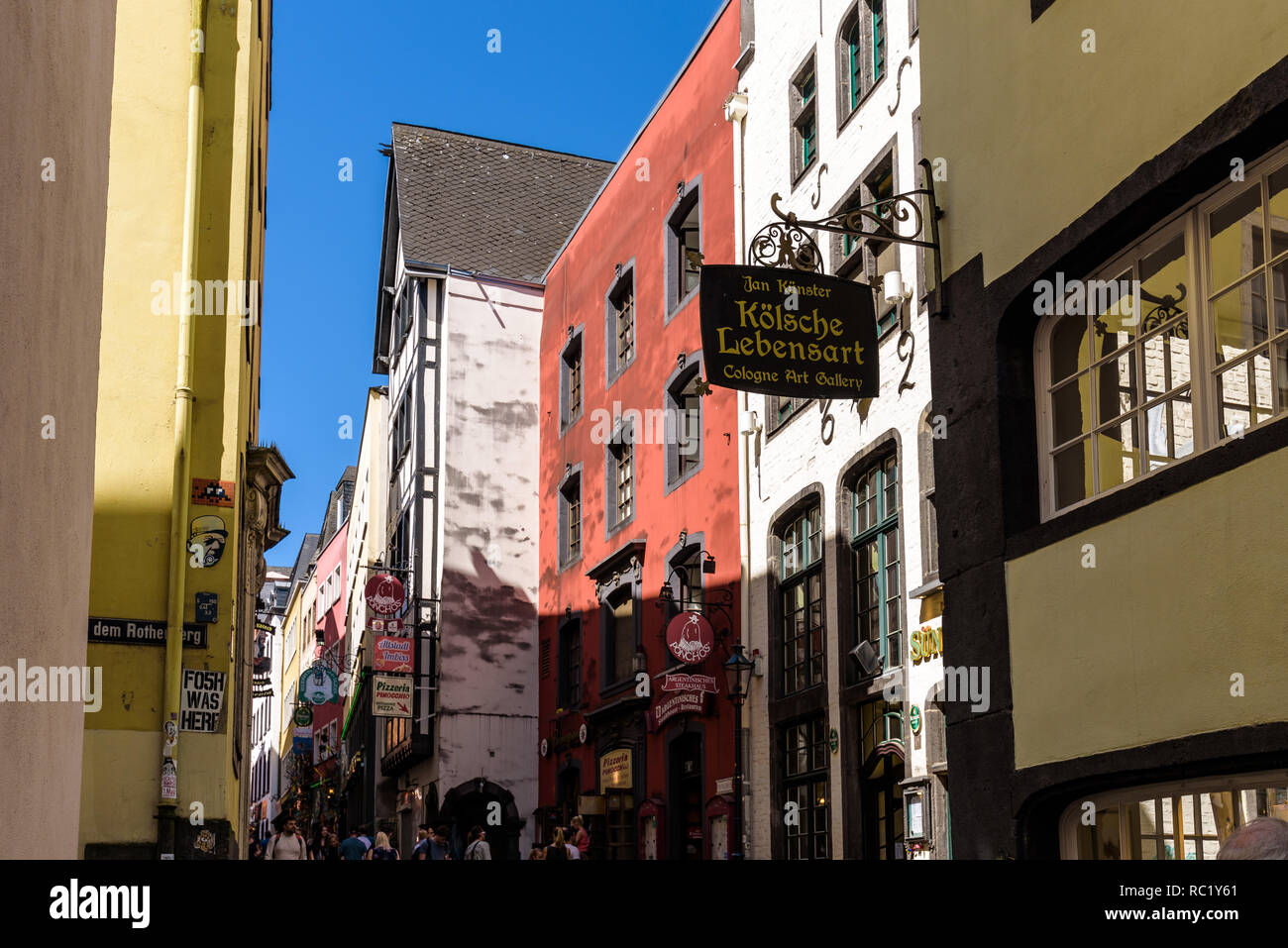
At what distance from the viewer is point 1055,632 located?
25.6 feet

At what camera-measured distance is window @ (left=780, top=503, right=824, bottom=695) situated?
18234 millimetres

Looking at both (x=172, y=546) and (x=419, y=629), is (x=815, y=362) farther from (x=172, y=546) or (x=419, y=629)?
(x=419, y=629)

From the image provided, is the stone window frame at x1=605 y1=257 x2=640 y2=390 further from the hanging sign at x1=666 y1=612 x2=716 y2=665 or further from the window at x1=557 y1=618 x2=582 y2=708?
the hanging sign at x1=666 y1=612 x2=716 y2=665

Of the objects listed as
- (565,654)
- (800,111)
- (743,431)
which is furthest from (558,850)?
(565,654)

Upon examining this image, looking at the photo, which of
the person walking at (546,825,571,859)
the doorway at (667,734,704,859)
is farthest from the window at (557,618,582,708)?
the person walking at (546,825,571,859)

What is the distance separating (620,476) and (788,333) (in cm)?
1616

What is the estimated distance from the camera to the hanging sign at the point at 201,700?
14.9 m

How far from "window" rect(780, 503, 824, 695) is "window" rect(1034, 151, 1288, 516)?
996cm

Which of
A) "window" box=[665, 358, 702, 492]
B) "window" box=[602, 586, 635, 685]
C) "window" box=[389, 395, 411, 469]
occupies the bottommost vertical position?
"window" box=[602, 586, 635, 685]

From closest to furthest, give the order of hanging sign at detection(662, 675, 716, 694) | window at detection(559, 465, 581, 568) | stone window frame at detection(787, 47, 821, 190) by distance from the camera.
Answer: stone window frame at detection(787, 47, 821, 190) → hanging sign at detection(662, 675, 716, 694) → window at detection(559, 465, 581, 568)

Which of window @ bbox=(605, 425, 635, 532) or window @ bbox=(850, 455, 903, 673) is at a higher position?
window @ bbox=(605, 425, 635, 532)

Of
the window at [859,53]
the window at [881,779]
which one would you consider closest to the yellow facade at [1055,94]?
the window at [881,779]

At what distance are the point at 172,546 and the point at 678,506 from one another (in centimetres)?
1008

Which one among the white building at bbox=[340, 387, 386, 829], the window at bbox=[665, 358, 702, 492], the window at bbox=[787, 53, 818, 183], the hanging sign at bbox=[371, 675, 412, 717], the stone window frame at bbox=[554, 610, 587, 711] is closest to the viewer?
the window at bbox=[787, 53, 818, 183]
